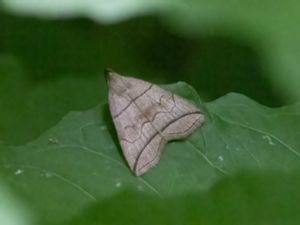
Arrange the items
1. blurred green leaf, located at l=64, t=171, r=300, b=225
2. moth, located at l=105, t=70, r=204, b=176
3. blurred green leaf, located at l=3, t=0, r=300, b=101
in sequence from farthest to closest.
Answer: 1. blurred green leaf, located at l=3, t=0, r=300, b=101
2. moth, located at l=105, t=70, r=204, b=176
3. blurred green leaf, located at l=64, t=171, r=300, b=225

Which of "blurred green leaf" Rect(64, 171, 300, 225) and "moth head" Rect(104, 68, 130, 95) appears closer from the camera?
"blurred green leaf" Rect(64, 171, 300, 225)

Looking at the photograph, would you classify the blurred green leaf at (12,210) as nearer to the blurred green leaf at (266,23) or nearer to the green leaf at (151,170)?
the green leaf at (151,170)

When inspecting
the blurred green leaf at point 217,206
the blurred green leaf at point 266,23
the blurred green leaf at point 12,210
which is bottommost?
the blurred green leaf at point 12,210

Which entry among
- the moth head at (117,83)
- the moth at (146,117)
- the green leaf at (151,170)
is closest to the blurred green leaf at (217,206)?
the green leaf at (151,170)

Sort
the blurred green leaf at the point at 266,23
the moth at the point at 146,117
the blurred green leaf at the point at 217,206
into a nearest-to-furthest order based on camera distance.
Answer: the blurred green leaf at the point at 217,206, the moth at the point at 146,117, the blurred green leaf at the point at 266,23

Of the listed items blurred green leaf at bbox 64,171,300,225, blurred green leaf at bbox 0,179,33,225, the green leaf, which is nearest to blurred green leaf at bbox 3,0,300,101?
the green leaf

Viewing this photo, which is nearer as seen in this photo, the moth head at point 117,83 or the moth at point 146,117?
the moth at point 146,117

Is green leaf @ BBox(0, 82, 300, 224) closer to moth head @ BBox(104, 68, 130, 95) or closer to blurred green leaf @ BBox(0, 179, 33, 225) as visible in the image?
blurred green leaf @ BBox(0, 179, 33, 225)
